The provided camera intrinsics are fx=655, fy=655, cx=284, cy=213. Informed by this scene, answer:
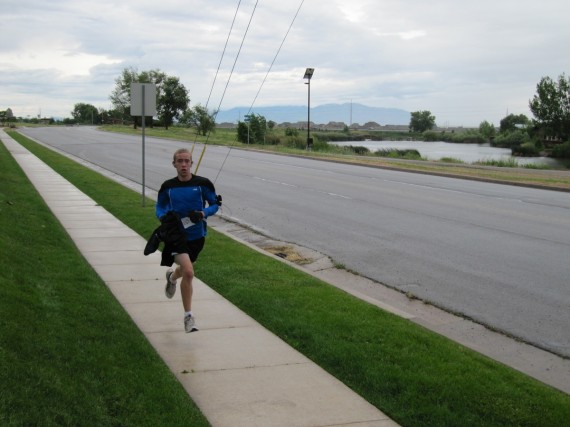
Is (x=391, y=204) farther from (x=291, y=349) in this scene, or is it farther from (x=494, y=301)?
(x=291, y=349)

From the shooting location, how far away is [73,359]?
4.67 meters

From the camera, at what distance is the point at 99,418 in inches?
149

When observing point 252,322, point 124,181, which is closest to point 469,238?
point 252,322

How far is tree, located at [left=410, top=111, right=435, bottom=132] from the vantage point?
122 m

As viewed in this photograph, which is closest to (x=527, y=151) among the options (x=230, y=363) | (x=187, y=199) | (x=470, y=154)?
(x=470, y=154)

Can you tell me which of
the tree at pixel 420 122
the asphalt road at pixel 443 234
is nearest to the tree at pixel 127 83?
the tree at pixel 420 122

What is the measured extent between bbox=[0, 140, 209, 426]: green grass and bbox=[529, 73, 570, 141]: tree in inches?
3016

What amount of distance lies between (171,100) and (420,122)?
46782mm

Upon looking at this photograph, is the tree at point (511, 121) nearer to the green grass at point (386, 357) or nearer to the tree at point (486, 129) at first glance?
the tree at point (486, 129)

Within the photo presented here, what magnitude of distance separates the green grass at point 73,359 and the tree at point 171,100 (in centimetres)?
9801

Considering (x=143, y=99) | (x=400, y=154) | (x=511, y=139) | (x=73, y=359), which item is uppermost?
(x=143, y=99)

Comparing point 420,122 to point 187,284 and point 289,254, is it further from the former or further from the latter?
point 187,284

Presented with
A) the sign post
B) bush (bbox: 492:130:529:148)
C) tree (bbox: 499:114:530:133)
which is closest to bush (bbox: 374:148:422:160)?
bush (bbox: 492:130:529:148)

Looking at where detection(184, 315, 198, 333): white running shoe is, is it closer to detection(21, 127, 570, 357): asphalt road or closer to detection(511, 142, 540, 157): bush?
detection(21, 127, 570, 357): asphalt road
